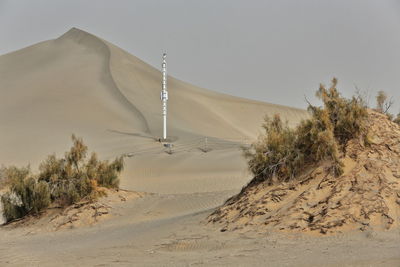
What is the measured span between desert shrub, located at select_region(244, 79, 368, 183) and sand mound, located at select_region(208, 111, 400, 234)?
265 mm

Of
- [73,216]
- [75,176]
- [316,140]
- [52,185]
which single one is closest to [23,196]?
[52,185]

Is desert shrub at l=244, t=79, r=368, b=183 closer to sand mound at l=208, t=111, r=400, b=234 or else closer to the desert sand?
sand mound at l=208, t=111, r=400, b=234

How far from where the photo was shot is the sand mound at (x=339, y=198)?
11641mm

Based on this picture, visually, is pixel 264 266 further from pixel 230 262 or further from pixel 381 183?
pixel 381 183

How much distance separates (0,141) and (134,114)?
12.6 m

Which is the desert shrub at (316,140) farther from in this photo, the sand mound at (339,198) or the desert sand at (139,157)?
the desert sand at (139,157)

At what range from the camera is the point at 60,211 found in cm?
1914

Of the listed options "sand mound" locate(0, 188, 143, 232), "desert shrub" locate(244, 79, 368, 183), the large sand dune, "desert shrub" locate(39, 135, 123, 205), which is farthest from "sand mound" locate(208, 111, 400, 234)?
the large sand dune

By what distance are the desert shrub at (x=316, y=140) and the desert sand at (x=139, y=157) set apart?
6.46ft

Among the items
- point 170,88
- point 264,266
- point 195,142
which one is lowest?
point 264,266

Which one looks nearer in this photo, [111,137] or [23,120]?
[111,137]

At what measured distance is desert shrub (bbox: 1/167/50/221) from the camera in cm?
1936

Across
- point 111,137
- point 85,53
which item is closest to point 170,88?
point 85,53

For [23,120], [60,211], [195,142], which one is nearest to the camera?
[60,211]
